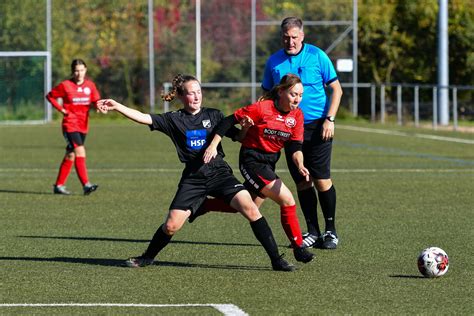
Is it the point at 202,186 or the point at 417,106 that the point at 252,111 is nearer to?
the point at 202,186

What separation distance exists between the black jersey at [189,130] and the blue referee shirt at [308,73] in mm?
1607

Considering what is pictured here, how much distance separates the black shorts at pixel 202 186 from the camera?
9.47 m

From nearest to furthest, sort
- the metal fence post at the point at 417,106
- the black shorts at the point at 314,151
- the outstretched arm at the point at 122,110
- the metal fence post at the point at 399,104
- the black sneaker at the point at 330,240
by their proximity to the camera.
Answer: the outstretched arm at the point at 122,110 < the black sneaker at the point at 330,240 < the black shorts at the point at 314,151 < the metal fence post at the point at 417,106 < the metal fence post at the point at 399,104

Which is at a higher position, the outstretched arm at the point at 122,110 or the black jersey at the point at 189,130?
the outstretched arm at the point at 122,110

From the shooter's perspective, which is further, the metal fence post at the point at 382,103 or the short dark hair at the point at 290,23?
the metal fence post at the point at 382,103

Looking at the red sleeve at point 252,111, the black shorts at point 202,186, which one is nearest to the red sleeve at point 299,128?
the red sleeve at point 252,111

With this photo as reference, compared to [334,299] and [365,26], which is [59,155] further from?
[365,26]

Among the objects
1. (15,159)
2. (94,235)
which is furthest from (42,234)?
(15,159)

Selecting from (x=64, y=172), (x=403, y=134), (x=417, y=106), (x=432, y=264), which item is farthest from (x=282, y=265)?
(x=417, y=106)

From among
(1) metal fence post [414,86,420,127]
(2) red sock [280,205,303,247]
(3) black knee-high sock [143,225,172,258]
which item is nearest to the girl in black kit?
(3) black knee-high sock [143,225,172,258]

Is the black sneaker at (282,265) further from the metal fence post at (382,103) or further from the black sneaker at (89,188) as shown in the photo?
the metal fence post at (382,103)

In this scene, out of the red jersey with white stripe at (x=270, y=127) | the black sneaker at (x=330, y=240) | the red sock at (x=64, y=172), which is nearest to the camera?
the red jersey with white stripe at (x=270, y=127)

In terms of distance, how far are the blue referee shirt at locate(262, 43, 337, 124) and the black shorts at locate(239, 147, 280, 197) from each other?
1.12m

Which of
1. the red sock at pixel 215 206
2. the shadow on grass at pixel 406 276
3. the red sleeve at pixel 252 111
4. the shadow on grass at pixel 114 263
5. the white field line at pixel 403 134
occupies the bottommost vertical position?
the shadow on grass at pixel 114 263
